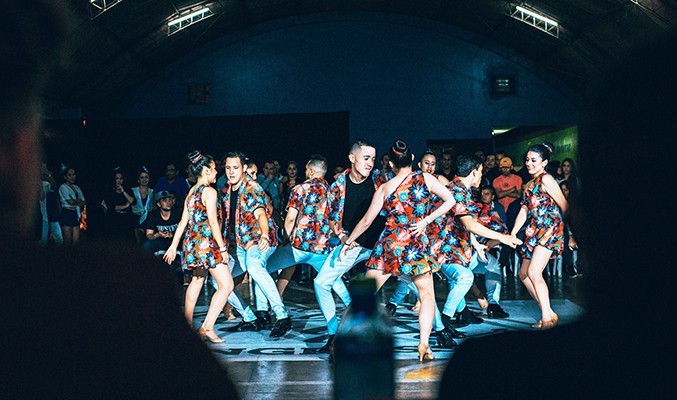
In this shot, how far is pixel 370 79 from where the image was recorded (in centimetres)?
1866

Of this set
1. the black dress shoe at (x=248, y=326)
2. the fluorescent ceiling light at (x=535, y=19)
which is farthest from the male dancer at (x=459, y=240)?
the fluorescent ceiling light at (x=535, y=19)

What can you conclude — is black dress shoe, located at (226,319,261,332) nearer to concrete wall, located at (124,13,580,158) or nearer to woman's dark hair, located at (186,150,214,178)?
woman's dark hair, located at (186,150,214,178)

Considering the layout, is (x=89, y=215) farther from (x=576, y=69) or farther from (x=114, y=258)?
(x=114, y=258)

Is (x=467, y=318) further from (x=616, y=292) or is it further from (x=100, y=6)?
(x=100, y=6)

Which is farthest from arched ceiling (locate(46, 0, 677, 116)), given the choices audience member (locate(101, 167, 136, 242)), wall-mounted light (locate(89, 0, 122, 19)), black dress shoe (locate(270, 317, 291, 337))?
black dress shoe (locate(270, 317, 291, 337))

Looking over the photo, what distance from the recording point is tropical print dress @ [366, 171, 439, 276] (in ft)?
18.6

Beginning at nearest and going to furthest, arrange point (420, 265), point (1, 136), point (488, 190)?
1. point (1, 136)
2. point (420, 265)
3. point (488, 190)

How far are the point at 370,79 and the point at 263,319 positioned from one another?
481 inches

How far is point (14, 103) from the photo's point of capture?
681 mm

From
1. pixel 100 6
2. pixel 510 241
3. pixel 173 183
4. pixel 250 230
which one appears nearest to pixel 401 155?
pixel 510 241

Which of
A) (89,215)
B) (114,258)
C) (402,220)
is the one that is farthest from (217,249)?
(89,215)

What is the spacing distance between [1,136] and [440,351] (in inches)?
230

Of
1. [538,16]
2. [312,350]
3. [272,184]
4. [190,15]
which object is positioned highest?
[190,15]

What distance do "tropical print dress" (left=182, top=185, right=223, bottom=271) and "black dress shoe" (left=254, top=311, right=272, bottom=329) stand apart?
43.8 inches
